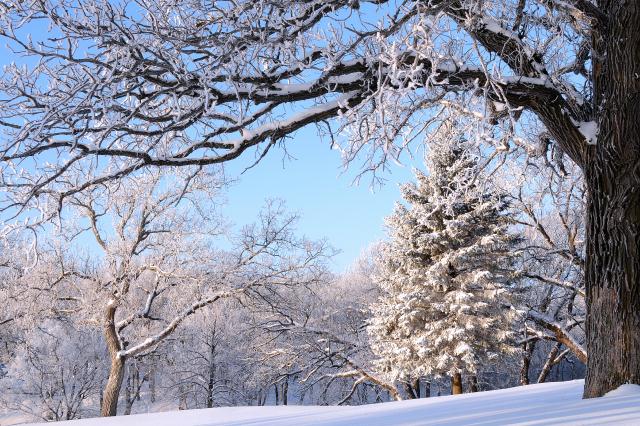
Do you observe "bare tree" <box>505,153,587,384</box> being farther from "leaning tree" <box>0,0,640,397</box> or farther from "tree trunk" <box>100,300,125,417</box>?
"tree trunk" <box>100,300,125,417</box>

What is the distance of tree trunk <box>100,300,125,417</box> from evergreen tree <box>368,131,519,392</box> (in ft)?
30.8

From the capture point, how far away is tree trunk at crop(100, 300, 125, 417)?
14.4 meters

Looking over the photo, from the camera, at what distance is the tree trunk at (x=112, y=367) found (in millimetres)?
14359

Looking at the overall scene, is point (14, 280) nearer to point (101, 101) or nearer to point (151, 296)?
point (151, 296)

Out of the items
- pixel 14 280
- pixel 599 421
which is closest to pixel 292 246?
pixel 14 280

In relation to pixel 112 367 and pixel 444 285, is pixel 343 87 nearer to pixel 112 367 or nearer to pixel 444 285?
pixel 112 367

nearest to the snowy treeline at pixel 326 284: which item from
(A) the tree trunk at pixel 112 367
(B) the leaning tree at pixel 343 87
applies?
(A) the tree trunk at pixel 112 367

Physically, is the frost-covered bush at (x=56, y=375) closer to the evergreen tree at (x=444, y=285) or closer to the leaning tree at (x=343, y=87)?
the evergreen tree at (x=444, y=285)

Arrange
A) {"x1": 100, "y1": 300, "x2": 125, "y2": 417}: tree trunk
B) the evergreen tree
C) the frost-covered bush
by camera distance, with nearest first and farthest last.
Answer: {"x1": 100, "y1": 300, "x2": 125, "y2": 417}: tree trunk → the evergreen tree → the frost-covered bush

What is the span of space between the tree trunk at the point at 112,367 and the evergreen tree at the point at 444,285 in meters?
9.39

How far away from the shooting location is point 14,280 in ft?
50.1

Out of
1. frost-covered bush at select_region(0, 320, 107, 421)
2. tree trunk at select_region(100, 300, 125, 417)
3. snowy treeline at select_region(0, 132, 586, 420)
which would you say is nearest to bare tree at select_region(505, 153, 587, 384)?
snowy treeline at select_region(0, 132, 586, 420)

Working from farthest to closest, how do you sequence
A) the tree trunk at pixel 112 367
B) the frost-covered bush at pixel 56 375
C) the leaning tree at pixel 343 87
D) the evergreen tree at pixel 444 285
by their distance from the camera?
1. the frost-covered bush at pixel 56 375
2. the evergreen tree at pixel 444 285
3. the tree trunk at pixel 112 367
4. the leaning tree at pixel 343 87

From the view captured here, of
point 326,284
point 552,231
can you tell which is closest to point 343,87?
point 326,284
